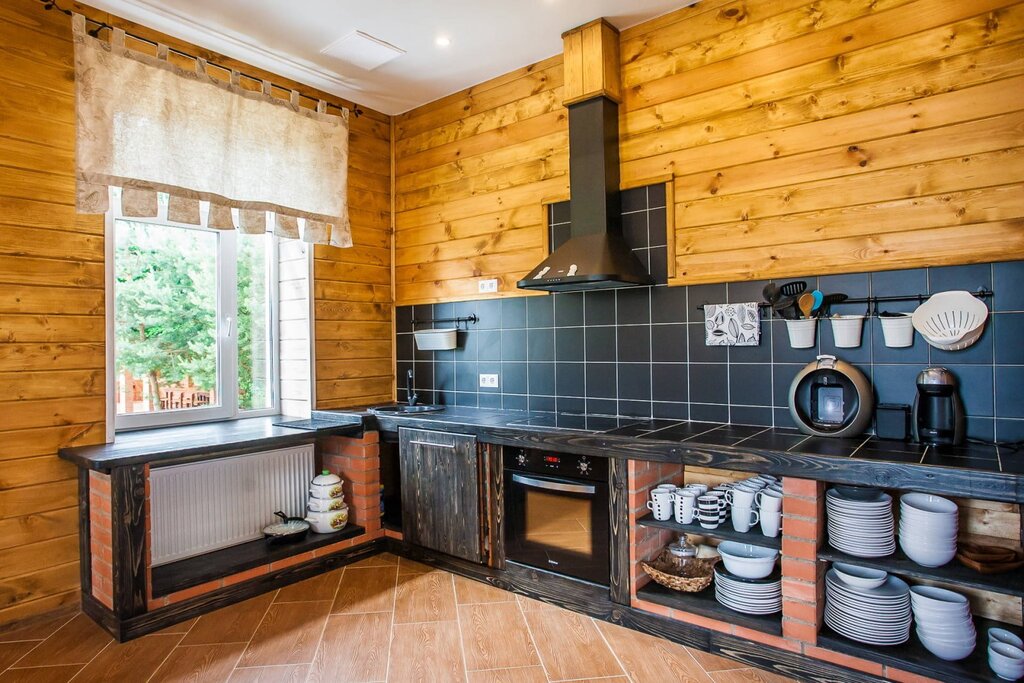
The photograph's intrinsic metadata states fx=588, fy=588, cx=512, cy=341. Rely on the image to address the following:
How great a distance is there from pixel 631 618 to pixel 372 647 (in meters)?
1.05

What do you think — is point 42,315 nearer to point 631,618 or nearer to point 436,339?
point 436,339

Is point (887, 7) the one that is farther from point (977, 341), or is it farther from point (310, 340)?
point (310, 340)

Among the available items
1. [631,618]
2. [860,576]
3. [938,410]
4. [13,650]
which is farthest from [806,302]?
[13,650]

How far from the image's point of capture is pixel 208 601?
2.64m

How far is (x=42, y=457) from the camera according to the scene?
101 inches

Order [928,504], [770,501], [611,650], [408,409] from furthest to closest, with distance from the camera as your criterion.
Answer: [408,409], [611,650], [770,501], [928,504]

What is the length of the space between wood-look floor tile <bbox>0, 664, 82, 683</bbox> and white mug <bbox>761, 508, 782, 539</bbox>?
2.58 m

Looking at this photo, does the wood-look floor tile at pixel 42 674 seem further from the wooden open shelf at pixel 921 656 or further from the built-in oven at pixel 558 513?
the wooden open shelf at pixel 921 656

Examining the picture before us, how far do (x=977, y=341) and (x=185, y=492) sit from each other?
3472 mm

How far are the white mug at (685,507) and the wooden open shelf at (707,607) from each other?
0.96 ft

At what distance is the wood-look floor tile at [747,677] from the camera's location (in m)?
2.04

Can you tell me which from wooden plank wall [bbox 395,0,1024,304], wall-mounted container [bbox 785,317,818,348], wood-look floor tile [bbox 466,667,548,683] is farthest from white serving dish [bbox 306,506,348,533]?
wall-mounted container [bbox 785,317,818,348]

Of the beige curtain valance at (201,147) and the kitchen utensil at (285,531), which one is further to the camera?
the kitchen utensil at (285,531)

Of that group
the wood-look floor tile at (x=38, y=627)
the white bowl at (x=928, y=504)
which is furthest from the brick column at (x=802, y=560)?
the wood-look floor tile at (x=38, y=627)
